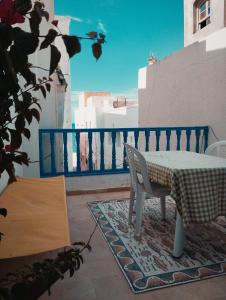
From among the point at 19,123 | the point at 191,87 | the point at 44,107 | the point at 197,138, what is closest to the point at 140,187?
the point at 19,123

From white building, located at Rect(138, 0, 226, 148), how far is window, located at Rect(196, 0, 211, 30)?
1302mm

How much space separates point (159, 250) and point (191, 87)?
3.69 meters

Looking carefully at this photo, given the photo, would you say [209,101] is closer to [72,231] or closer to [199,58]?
[199,58]

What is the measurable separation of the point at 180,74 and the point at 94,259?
4.43m

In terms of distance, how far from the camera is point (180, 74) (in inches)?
209

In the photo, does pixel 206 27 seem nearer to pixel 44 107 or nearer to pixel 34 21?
pixel 44 107

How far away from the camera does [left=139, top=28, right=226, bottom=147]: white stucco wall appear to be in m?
4.12

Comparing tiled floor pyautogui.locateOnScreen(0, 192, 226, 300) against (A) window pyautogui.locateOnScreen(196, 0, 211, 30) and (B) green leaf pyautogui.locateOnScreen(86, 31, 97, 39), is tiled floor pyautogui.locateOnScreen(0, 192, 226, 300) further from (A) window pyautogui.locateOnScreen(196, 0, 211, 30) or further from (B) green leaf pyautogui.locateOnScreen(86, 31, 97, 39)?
(A) window pyautogui.locateOnScreen(196, 0, 211, 30)

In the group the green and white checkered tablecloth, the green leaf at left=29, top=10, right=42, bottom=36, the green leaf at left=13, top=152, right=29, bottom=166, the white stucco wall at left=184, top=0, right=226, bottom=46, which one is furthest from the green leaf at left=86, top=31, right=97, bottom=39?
the white stucco wall at left=184, top=0, right=226, bottom=46

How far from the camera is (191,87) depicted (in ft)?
16.2

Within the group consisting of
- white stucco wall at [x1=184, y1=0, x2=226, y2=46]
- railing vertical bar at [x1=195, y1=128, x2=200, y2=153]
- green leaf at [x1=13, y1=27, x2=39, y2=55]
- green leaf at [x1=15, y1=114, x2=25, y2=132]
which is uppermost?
white stucco wall at [x1=184, y1=0, x2=226, y2=46]

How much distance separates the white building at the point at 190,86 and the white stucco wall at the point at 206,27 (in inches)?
1.3

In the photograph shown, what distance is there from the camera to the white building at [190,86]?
4.14 metres

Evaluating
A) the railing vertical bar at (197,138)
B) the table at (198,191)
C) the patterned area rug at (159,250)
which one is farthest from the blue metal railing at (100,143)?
the table at (198,191)
